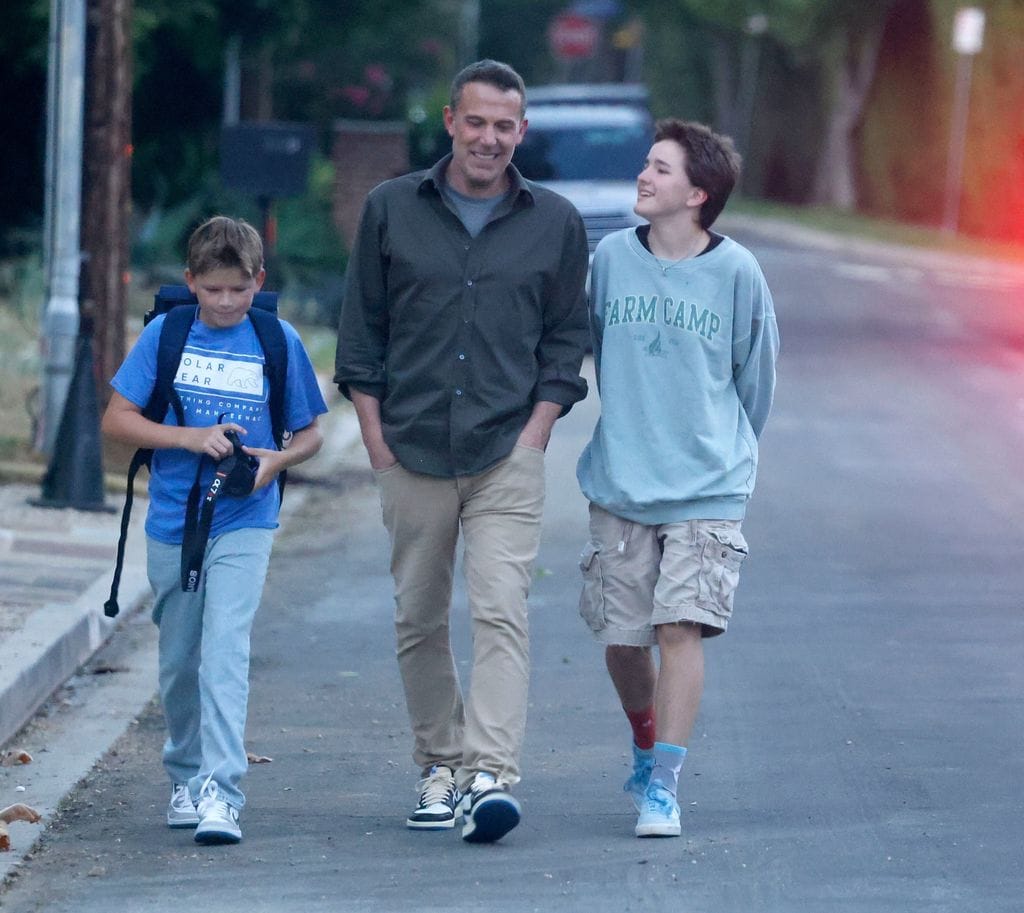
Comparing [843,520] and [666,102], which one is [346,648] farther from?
[666,102]

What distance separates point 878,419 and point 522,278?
34.0 feet

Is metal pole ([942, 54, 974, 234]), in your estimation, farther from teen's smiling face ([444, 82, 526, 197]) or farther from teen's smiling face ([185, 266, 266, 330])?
teen's smiling face ([185, 266, 266, 330])

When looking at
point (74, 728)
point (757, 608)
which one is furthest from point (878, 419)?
point (74, 728)

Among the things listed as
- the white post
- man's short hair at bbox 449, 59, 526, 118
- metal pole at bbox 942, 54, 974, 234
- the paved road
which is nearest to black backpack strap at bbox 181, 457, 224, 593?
the paved road

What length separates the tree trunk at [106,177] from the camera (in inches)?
465

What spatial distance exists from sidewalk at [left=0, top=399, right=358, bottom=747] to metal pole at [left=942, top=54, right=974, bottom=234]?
2691 cm

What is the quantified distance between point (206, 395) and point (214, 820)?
3.51 ft

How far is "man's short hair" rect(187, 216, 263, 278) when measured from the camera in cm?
551

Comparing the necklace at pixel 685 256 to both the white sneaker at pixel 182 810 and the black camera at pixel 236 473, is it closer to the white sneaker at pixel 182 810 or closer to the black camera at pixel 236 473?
the black camera at pixel 236 473

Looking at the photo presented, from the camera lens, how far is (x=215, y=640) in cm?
556

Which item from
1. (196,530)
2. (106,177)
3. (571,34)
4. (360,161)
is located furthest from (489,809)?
(571,34)

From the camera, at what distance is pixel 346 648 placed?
832 cm

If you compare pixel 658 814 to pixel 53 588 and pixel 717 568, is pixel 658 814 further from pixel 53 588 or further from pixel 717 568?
pixel 53 588

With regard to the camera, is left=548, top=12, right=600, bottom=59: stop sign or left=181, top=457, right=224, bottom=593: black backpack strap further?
left=548, top=12, right=600, bottom=59: stop sign
